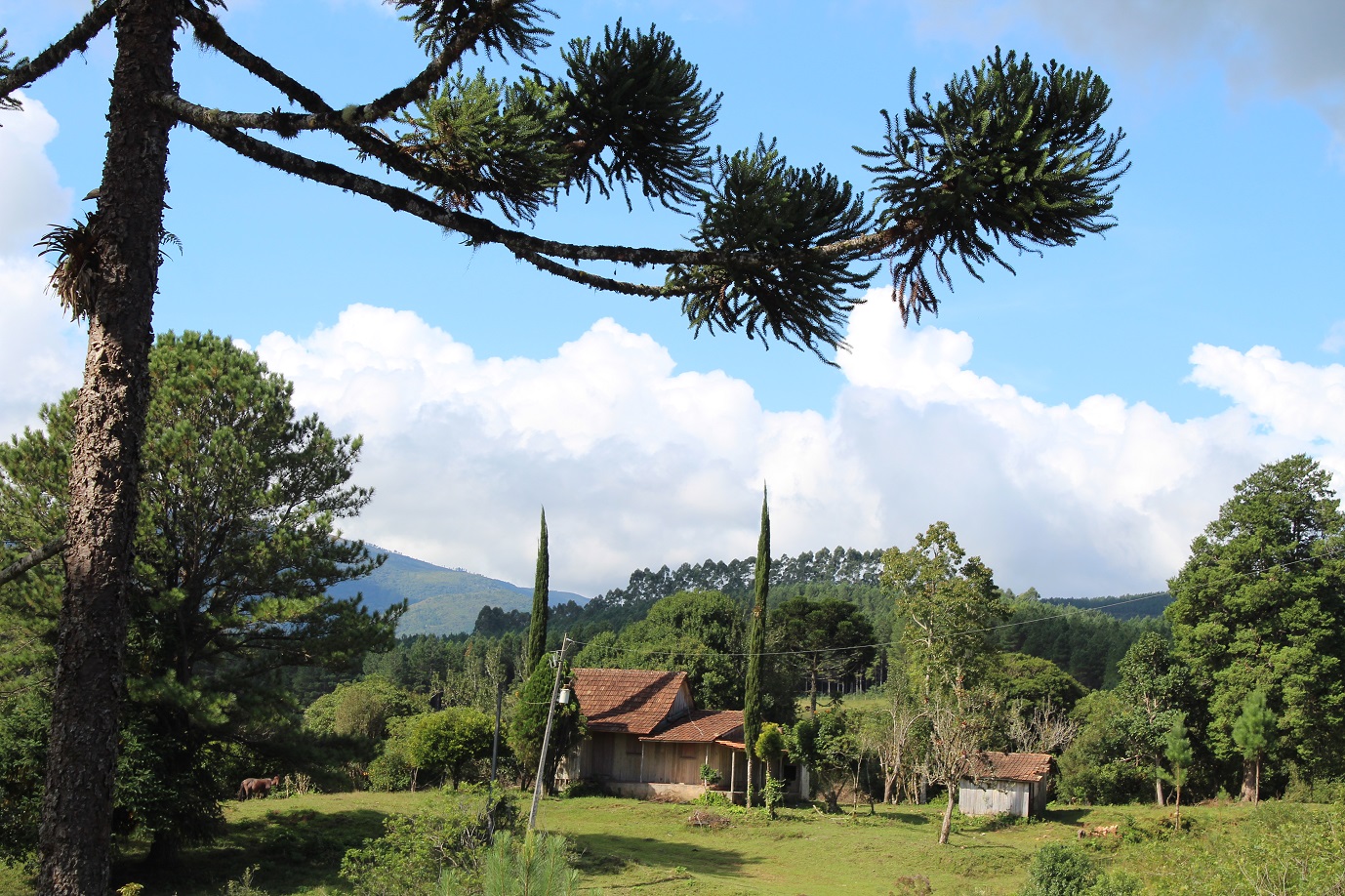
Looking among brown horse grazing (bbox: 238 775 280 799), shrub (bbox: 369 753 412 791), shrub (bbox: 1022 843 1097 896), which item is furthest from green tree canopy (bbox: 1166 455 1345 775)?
brown horse grazing (bbox: 238 775 280 799)

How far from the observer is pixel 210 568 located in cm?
2231

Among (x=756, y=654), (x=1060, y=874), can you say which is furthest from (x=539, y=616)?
(x=1060, y=874)

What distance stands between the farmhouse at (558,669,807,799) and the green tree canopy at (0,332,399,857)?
17.4m

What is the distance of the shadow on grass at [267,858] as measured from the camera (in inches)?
799

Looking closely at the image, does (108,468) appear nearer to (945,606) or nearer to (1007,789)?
(945,606)

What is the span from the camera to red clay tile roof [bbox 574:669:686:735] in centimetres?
3972

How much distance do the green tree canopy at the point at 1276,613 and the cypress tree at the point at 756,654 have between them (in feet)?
54.3

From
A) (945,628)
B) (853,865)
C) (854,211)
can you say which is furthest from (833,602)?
(854,211)

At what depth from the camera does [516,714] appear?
3575cm

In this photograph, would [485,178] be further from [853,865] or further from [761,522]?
[761,522]

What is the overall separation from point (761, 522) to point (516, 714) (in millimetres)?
12667

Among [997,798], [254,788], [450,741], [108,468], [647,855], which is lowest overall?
[254,788]

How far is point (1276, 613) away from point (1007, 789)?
39.5 ft

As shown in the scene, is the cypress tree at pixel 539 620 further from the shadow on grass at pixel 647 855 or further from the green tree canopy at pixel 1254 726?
the green tree canopy at pixel 1254 726
